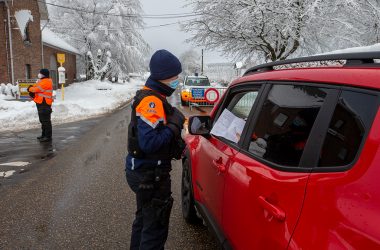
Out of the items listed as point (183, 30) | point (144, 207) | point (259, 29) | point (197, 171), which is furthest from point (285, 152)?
point (183, 30)

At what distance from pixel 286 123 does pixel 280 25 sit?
15.7 m

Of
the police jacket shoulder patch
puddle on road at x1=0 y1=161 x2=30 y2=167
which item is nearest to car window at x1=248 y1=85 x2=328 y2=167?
the police jacket shoulder patch

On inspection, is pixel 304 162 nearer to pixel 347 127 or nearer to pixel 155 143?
pixel 347 127

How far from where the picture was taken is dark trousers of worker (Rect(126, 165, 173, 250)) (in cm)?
256

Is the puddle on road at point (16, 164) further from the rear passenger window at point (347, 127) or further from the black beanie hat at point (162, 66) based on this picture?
the rear passenger window at point (347, 127)

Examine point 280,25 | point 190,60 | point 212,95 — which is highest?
point 280,25

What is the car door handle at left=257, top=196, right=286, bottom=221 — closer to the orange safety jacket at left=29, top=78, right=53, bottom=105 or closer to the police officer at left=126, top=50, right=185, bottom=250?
the police officer at left=126, top=50, right=185, bottom=250

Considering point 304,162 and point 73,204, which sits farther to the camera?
point 73,204

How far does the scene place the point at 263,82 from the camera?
2379 mm

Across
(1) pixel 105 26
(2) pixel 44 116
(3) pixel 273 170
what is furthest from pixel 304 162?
(1) pixel 105 26

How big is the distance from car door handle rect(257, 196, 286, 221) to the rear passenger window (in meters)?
0.30

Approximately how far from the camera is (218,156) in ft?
9.12

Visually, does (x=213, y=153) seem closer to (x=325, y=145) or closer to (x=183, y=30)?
Answer: (x=325, y=145)

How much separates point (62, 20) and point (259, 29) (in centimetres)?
2704
